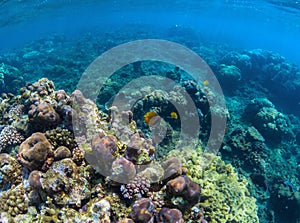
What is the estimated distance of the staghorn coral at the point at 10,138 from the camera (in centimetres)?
593

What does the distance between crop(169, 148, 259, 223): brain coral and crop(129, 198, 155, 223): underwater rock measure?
1822 mm

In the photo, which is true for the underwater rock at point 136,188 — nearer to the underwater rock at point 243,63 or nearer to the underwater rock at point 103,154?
the underwater rock at point 103,154

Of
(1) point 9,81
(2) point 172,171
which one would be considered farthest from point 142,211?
(1) point 9,81

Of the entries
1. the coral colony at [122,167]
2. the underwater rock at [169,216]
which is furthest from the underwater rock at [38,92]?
the underwater rock at [169,216]

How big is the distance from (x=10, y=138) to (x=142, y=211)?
4.12m

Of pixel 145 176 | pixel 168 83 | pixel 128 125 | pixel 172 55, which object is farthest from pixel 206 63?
pixel 145 176

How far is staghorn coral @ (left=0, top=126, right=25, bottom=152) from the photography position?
234 inches

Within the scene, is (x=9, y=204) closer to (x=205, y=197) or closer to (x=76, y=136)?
(x=76, y=136)

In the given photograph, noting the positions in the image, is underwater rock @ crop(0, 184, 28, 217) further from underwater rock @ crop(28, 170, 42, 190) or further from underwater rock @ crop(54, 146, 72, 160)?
underwater rock @ crop(54, 146, 72, 160)

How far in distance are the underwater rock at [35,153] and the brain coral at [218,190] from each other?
3253mm

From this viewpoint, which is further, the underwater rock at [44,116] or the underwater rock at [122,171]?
the underwater rock at [44,116]

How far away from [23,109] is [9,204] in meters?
3.13

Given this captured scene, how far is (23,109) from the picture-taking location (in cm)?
681

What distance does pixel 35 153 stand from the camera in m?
4.42
